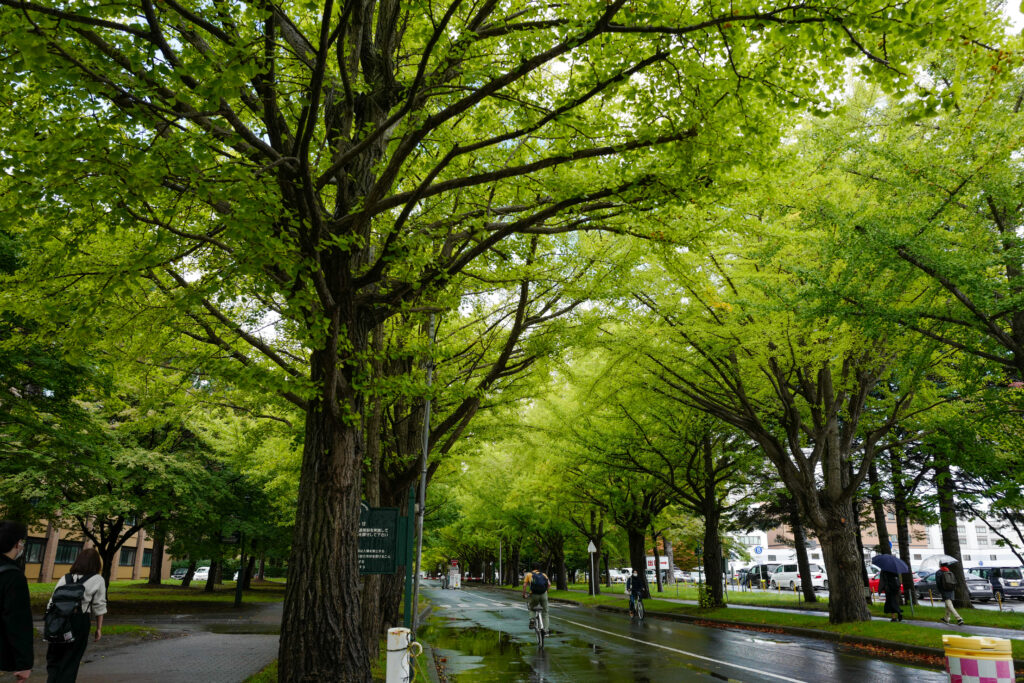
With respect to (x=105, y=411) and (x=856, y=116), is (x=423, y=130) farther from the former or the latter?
(x=105, y=411)

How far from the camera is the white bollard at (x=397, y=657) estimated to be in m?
6.29

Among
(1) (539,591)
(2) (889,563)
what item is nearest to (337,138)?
(1) (539,591)

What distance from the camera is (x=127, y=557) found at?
61.5m

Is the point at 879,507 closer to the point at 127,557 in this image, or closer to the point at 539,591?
the point at 539,591

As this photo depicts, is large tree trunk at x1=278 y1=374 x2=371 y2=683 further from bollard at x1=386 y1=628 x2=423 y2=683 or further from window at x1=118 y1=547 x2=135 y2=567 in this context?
window at x1=118 y1=547 x2=135 y2=567

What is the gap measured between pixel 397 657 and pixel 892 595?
757 inches

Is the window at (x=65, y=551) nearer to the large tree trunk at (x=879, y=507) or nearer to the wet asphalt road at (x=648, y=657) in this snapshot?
the wet asphalt road at (x=648, y=657)

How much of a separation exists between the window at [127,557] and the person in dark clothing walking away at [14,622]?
64.7m

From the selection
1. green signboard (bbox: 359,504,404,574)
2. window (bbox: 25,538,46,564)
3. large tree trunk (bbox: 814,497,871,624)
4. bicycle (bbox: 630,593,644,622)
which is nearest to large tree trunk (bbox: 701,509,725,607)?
bicycle (bbox: 630,593,644,622)

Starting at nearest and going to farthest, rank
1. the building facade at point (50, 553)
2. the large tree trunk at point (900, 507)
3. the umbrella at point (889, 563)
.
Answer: the umbrella at point (889, 563), the large tree trunk at point (900, 507), the building facade at point (50, 553)

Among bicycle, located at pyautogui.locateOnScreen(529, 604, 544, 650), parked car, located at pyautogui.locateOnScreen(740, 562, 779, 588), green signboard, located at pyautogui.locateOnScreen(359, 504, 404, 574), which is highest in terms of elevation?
green signboard, located at pyautogui.locateOnScreen(359, 504, 404, 574)

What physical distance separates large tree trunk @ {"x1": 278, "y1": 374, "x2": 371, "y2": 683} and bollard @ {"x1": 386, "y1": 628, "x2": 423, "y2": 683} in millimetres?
659

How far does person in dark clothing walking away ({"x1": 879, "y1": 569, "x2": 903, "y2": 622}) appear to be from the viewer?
766 inches

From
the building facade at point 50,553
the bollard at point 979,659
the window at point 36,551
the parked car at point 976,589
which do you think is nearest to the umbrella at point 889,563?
the parked car at point 976,589
